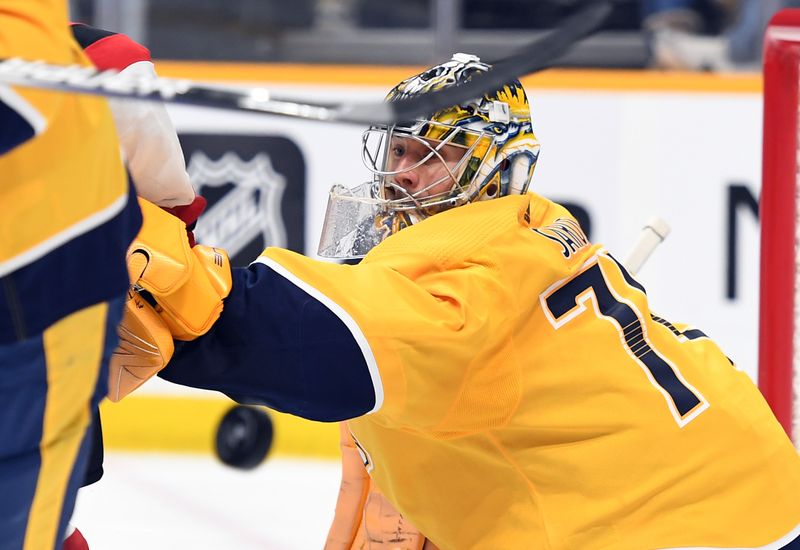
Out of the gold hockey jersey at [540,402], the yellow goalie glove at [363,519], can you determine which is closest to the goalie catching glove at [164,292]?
the gold hockey jersey at [540,402]

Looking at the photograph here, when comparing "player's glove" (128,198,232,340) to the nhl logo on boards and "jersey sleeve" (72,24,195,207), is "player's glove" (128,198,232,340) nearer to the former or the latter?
"jersey sleeve" (72,24,195,207)

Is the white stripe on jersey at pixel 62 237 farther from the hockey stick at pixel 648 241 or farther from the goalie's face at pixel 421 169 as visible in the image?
the hockey stick at pixel 648 241

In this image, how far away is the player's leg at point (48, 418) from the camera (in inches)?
42.1

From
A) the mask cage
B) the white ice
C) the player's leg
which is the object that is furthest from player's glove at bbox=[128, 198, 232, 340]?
the white ice

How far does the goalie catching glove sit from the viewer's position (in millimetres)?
1311

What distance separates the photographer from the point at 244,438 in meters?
3.38

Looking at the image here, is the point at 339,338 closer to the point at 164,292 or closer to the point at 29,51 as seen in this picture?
the point at 164,292

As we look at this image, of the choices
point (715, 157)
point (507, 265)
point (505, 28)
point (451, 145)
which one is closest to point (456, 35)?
point (505, 28)

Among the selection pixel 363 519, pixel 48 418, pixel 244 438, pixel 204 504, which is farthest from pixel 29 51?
pixel 244 438

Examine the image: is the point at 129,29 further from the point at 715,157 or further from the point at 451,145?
the point at 451,145

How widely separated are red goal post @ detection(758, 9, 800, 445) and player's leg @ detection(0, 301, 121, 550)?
4.77ft

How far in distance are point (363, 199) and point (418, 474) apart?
14.9 inches

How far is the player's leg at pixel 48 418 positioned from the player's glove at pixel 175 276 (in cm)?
14

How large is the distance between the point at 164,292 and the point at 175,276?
0.07ft
